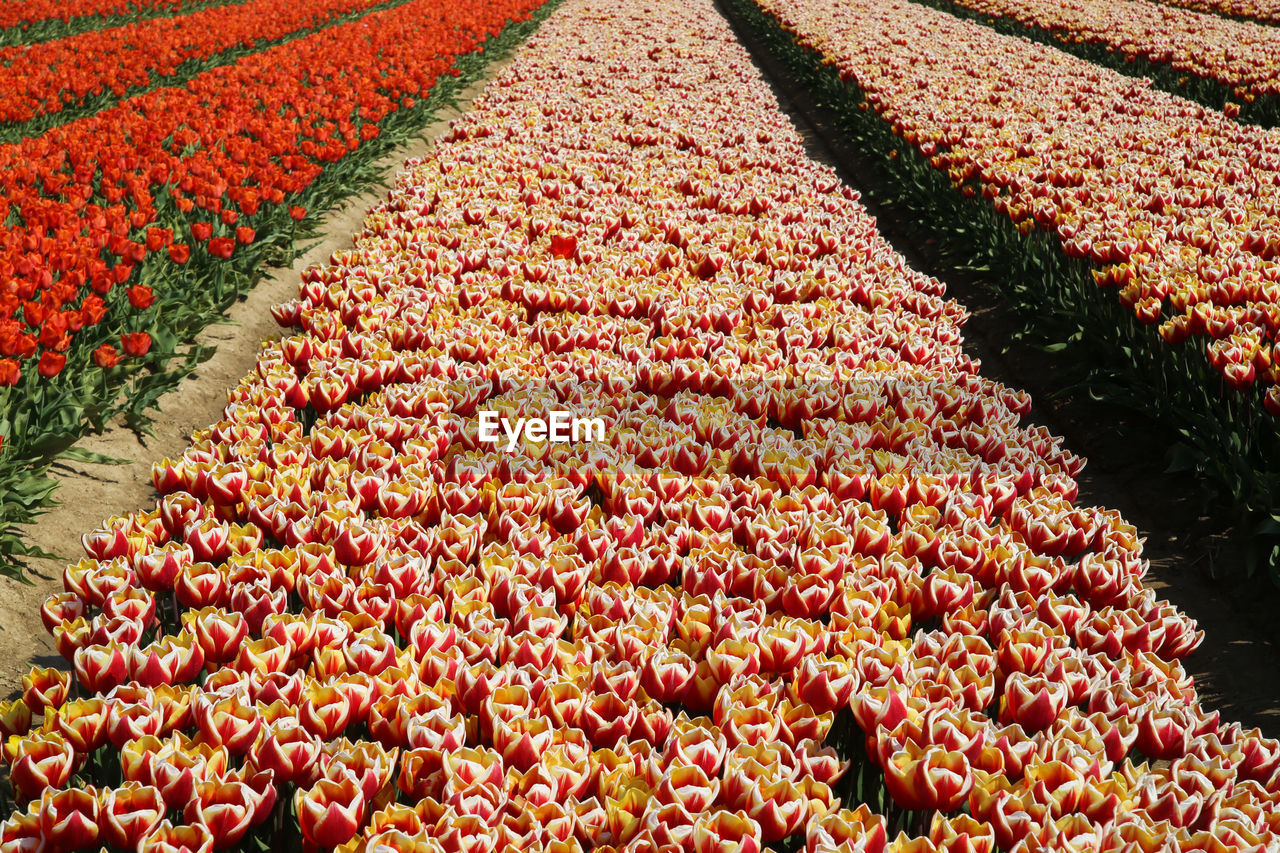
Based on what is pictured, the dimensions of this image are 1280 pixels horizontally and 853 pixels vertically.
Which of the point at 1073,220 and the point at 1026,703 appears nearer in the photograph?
the point at 1026,703

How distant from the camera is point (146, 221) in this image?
5.81 meters

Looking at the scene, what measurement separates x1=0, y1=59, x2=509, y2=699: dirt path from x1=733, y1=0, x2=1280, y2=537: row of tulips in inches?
196

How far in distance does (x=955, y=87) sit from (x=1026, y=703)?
11959 mm

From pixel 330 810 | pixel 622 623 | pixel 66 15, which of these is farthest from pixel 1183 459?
pixel 66 15

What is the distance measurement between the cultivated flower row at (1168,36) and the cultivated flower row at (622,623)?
10830 mm

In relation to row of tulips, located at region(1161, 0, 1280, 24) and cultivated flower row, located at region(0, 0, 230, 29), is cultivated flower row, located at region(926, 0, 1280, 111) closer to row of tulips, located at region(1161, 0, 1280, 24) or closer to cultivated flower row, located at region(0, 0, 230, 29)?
row of tulips, located at region(1161, 0, 1280, 24)

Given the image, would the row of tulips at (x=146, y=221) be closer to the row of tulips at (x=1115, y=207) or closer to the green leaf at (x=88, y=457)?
the green leaf at (x=88, y=457)

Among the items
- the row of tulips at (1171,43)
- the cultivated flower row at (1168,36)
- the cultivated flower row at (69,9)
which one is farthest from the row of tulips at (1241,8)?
the cultivated flower row at (69,9)

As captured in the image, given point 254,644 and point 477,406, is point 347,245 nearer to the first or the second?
point 477,406

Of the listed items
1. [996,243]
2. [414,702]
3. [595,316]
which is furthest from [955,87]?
[414,702]

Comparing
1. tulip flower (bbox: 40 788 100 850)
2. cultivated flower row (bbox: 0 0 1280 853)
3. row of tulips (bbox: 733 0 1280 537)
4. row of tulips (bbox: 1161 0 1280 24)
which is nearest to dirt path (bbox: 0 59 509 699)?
cultivated flower row (bbox: 0 0 1280 853)

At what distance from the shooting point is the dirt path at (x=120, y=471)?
138 inches

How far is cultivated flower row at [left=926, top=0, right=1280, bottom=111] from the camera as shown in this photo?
13781 mm

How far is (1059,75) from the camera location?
42.7 feet
